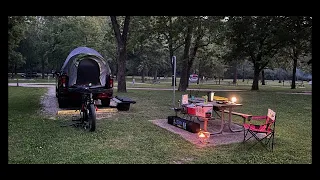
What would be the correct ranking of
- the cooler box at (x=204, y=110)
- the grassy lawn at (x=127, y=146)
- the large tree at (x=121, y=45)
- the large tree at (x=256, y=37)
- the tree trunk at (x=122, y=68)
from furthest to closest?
1. the large tree at (x=256, y=37)
2. the tree trunk at (x=122, y=68)
3. the large tree at (x=121, y=45)
4. the cooler box at (x=204, y=110)
5. the grassy lawn at (x=127, y=146)

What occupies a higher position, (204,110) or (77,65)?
(77,65)

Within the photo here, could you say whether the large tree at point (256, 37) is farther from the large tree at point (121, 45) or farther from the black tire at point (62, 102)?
the black tire at point (62, 102)

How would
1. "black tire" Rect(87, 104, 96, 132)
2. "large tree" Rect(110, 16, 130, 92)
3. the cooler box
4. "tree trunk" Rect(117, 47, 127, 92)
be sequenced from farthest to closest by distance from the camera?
1. "tree trunk" Rect(117, 47, 127, 92)
2. "large tree" Rect(110, 16, 130, 92)
3. "black tire" Rect(87, 104, 96, 132)
4. the cooler box

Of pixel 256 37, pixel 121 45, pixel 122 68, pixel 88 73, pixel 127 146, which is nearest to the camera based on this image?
pixel 127 146

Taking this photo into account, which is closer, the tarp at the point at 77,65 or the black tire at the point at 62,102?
the tarp at the point at 77,65

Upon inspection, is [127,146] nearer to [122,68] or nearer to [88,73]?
[88,73]

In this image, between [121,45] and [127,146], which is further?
[121,45]

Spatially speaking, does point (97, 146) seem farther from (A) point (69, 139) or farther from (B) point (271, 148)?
(B) point (271, 148)

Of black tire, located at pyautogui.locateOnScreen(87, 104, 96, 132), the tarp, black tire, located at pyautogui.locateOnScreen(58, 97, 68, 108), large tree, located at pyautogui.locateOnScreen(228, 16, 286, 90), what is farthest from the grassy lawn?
large tree, located at pyautogui.locateOnScreen(228, 16, 286, 90)

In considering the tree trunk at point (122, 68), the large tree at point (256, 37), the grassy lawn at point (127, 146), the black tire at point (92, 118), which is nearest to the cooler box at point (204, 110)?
the grassy lawn at point (127, 146)

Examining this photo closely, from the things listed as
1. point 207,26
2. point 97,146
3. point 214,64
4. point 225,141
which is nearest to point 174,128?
point 225,141

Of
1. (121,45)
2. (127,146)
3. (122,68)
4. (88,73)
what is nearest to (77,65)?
(88,73)

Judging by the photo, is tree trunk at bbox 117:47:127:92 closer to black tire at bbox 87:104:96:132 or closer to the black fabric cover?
the black fabric cover
